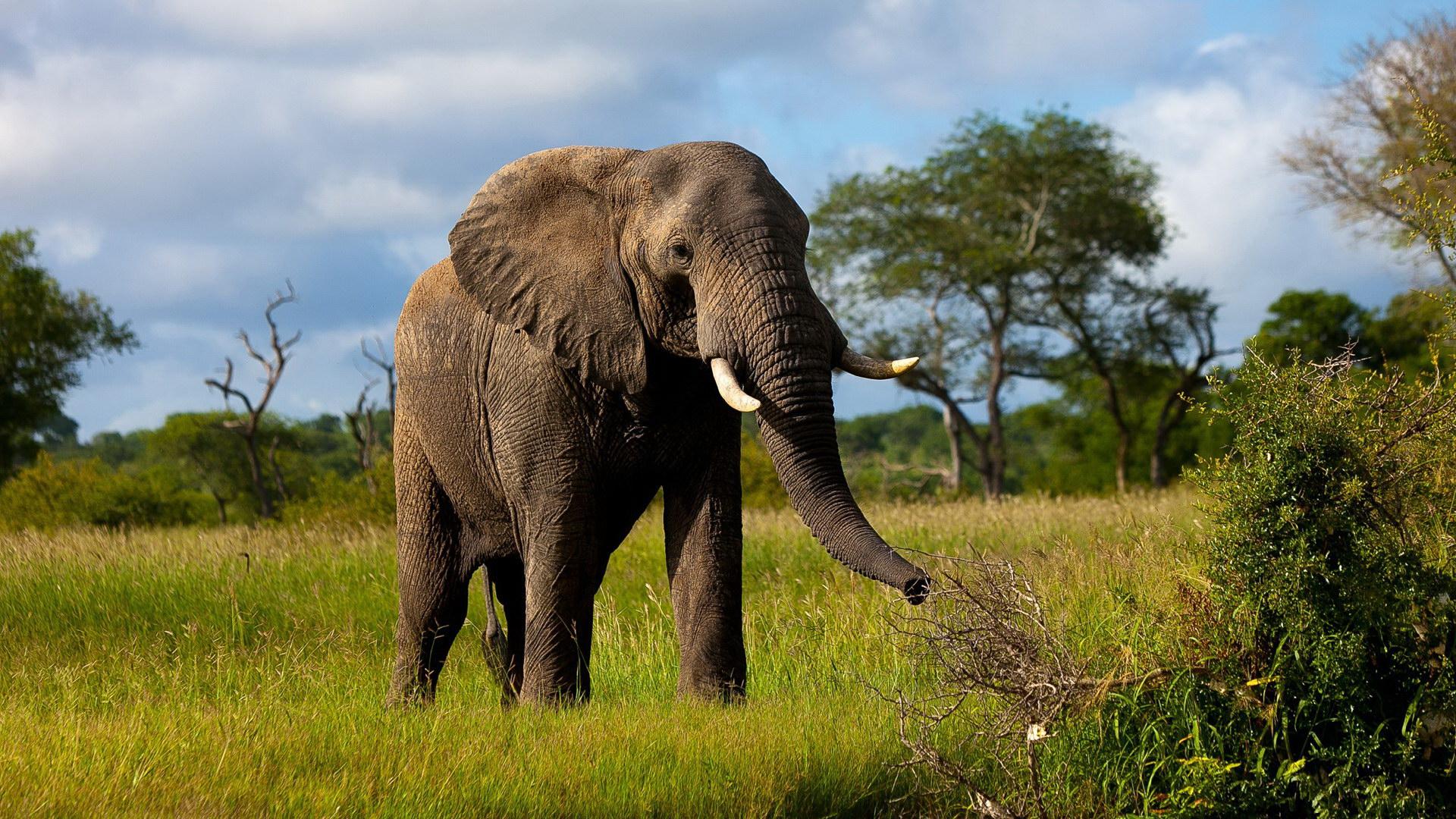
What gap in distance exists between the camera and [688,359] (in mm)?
6082

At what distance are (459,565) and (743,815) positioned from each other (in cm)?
282

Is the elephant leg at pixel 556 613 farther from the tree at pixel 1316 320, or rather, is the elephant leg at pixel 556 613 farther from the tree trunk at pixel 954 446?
the tree at pixel 1316 320

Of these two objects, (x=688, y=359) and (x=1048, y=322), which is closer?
(x=688, y=359)

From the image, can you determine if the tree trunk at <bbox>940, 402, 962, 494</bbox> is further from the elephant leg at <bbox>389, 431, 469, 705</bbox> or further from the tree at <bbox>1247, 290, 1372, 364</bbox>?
the elephant leg at <bbox>389, 431, 469, 705</bbox>

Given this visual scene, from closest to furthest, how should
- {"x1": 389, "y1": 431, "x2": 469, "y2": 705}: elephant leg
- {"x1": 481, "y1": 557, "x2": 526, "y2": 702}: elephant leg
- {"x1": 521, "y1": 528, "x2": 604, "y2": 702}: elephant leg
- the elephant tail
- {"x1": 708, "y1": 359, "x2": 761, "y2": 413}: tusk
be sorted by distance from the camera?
{"x1": 708, "y1": 359, "x2": 761, "y2": 413}: tusk
{"x1": 521, "y1": 528, "x2": 604, "y2": 702}: elephant leg
{"x1": 389, "y1": 431, "x2": 469, "y2": 705}: elephant leg
{"x1": 481, "y1": 557, "x2": 526, "y2": 702}: elephant leg
the elephant tail

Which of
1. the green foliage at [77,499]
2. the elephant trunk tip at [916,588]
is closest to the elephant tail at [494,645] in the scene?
the elephant trunk tip at [916,588]

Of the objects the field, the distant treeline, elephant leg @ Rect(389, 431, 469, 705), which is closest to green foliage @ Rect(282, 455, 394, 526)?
the distant treeline

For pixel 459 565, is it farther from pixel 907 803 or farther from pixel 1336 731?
pixel 1336 731

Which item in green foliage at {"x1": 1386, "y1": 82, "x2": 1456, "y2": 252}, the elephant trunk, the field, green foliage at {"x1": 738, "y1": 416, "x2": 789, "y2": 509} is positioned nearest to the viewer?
the field

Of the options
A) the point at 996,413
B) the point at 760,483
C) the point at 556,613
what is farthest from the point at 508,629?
the point at 996,413

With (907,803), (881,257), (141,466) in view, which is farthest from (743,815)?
(141,466)

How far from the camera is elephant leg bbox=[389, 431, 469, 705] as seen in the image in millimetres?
7387

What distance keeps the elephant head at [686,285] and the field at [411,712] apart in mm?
1022

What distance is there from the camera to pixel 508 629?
761 centimetres
